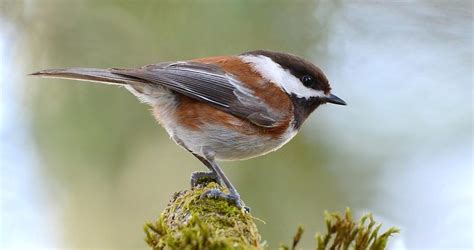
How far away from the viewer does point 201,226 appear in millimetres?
1734

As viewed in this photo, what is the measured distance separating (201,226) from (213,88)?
1.72 m

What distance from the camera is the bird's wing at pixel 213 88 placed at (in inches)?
131

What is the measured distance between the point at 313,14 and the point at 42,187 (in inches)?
109

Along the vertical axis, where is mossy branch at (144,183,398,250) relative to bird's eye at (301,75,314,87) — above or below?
below

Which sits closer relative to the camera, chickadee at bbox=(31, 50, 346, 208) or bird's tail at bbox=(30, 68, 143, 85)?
bird's tail at bbox=(30, 68, 143, 85)

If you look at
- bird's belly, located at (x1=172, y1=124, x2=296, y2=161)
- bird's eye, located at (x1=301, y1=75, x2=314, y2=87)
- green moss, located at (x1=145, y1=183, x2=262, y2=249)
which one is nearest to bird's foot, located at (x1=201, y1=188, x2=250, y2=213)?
green moss, located at (x1=145, y1=183, x2=262, y2=249)

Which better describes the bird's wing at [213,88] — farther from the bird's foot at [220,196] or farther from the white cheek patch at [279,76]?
the bird's foot at [220,196]

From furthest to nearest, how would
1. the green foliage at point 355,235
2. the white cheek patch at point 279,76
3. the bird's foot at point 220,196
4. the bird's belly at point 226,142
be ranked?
the white cheek patch at point 279,76, the bird's belly at point 226,142, the bird's foot at point 220,196, the green foliage at point 355,235

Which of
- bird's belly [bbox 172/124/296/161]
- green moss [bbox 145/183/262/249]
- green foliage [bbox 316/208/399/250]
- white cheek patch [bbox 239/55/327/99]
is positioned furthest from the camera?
white cheek patch [bbox 239/55/327/99]

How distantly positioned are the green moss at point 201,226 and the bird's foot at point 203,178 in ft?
0.78

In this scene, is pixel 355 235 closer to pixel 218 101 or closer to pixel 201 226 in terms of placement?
pixel 201 226

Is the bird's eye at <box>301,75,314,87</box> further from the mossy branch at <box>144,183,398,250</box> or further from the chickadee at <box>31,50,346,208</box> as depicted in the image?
the mossy branch at <box>144,183,398,250</box>

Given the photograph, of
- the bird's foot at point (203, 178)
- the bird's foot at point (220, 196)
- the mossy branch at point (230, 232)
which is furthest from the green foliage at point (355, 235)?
the bird's foot at point (203, 178)

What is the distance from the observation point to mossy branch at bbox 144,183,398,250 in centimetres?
173
